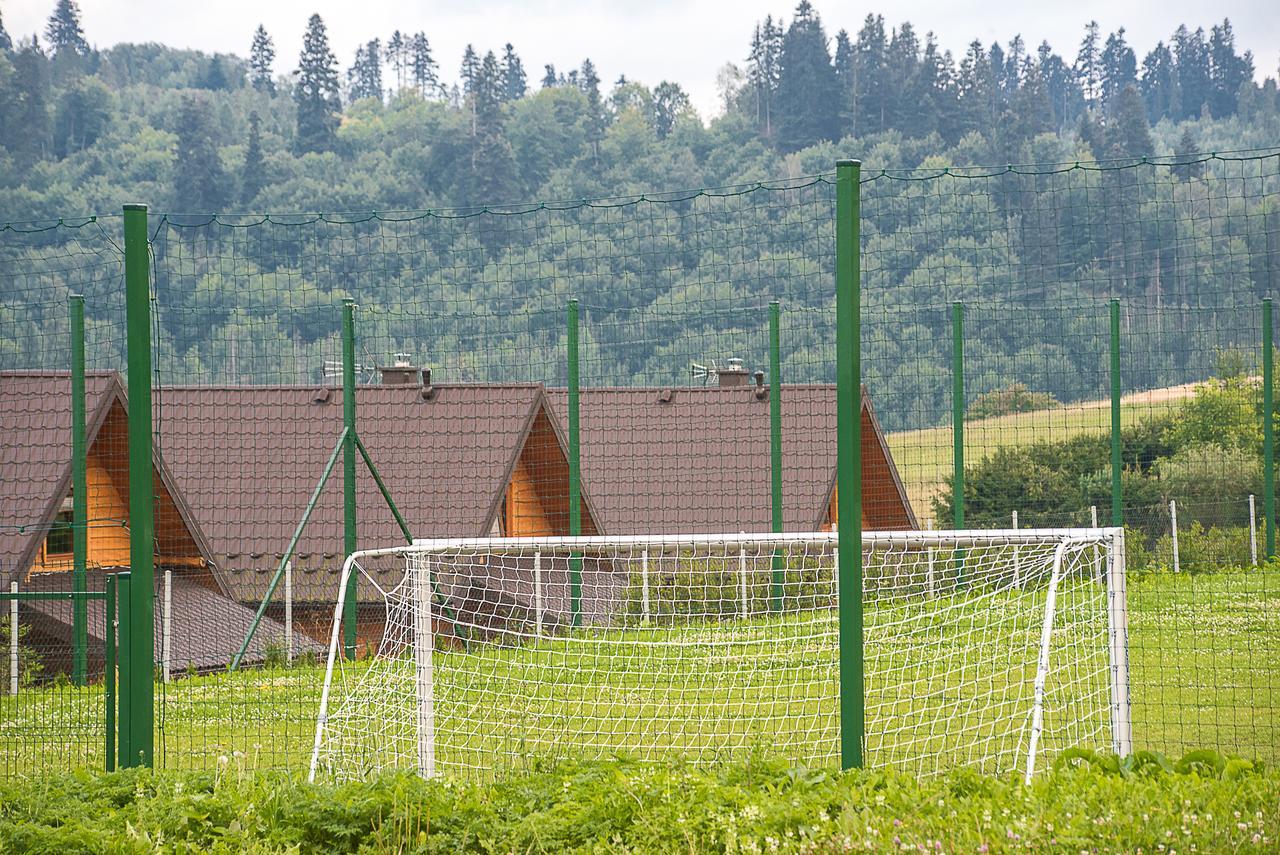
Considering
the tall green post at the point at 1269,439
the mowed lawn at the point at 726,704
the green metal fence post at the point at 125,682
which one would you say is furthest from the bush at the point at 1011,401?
the green metal fence post at the point at 125,682

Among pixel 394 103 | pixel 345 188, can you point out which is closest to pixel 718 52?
pixel 394 103

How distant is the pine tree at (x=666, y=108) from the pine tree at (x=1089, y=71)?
13889mm

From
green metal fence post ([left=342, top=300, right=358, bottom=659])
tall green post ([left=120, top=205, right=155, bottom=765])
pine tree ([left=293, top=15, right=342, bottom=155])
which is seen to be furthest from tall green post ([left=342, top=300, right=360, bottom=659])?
pine tree ([left=293, top=15, right=342, bottom=155])

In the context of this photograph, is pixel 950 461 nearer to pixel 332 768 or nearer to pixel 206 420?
pixel 206 420

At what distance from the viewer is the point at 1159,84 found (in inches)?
2217

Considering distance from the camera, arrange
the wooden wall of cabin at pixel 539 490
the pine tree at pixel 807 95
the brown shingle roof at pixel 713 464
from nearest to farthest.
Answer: the wooden wall of cabin at pixel 539 490
the brown shingle roof at pixel 713 464
the pine tree at pixel 807 95

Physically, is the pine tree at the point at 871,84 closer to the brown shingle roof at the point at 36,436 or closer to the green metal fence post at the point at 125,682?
the brown shingle roof at the point at 36,436

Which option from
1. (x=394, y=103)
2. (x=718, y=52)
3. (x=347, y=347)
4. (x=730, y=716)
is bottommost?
(x=730, y=716)

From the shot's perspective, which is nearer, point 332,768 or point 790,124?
point 332,768

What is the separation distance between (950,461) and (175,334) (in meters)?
7.09

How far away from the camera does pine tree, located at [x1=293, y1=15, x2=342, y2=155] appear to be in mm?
38500

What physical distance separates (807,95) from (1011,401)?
74.7 feet

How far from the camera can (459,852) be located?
3.85 metres

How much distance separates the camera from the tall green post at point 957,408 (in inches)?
467
